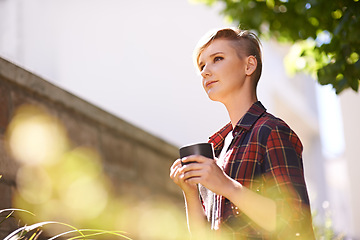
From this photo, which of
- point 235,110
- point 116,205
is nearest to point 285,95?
point 116,205

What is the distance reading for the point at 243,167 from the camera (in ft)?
6.00

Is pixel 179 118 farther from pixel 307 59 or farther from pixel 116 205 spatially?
pixel 116 205

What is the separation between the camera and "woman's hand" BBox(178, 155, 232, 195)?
1.72 metres

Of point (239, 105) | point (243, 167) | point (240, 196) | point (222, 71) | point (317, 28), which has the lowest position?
point (240, 196)

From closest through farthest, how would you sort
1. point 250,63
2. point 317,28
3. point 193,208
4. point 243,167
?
point 243,167, point 193,208, point 250,63, point 317,28

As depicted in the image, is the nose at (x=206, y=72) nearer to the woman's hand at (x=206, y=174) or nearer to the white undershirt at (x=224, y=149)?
the white undershirt at (x=224, y=149)

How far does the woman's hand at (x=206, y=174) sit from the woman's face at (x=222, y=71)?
Result: 0.35 meters

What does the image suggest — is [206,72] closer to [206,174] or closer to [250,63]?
[250,63]

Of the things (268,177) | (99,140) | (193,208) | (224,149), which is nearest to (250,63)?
(224,149)

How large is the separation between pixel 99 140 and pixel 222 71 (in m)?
2.32

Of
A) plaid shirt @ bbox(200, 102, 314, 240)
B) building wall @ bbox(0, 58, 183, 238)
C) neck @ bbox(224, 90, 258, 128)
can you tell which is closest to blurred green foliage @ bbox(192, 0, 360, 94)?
neck @ bbox(224, 90, 258, 128)

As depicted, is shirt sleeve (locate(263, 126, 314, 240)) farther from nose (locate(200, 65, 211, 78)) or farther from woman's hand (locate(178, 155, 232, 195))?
nose (locate(200, 65, 211, 78))

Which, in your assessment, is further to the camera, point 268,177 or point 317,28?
point 317,28

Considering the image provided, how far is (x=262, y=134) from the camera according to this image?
1.84m
